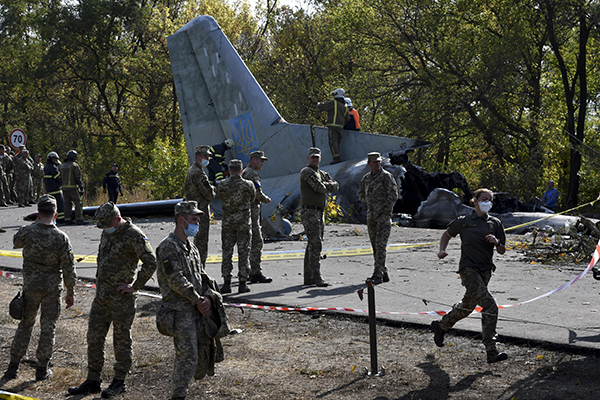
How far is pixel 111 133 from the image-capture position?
124 feet

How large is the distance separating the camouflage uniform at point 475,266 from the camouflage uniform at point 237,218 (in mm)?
3668

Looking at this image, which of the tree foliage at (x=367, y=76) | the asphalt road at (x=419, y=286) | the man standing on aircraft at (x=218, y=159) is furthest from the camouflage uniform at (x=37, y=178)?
the asphalt road at (x=419, y=286)

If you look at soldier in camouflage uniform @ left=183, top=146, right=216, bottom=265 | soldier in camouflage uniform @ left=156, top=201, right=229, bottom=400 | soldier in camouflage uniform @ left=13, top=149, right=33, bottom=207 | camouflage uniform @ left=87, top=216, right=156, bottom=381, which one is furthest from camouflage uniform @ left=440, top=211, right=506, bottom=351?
soldier in camouflage uniform @ left=13, top=149, right=33, bottom=207

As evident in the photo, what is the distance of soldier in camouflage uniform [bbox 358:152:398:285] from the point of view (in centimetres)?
926

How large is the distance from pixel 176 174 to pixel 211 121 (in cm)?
489

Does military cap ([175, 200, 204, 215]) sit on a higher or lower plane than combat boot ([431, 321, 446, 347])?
higher

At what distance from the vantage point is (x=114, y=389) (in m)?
5.37

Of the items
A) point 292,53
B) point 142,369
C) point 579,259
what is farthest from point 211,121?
point 292,53

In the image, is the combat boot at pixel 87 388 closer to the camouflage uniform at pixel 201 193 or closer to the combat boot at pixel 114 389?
the combat boot at pixel 114 389

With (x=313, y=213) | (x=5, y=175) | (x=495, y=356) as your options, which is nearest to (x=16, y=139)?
(x=5, y=175)

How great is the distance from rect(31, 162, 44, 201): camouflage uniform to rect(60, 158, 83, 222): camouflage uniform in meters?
9.61

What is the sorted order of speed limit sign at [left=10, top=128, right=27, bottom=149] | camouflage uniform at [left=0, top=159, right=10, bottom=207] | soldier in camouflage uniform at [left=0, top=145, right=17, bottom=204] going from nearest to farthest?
1. speed limit sign at [left=10, top=128, right=27, bottom=149]
2. camouflage uniform at [left=0, top=159, right=10, bottom=207]
3. soldier in camouflage uniform at [left=0, top=145, right=17, bottom=204]

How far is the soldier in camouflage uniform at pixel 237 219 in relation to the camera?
29.3ft

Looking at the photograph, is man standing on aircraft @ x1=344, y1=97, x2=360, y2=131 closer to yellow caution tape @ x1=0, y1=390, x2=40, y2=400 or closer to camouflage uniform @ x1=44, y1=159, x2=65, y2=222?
camouflage uniform @ x1=44, y1=159, x2=65, y2=222
